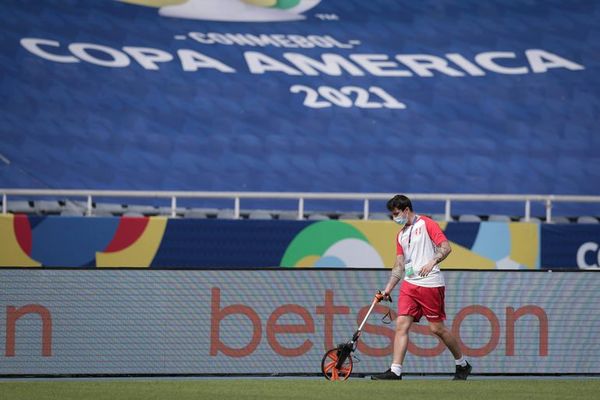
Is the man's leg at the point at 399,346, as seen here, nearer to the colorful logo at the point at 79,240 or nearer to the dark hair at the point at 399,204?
the dark hair at the point at 399,204

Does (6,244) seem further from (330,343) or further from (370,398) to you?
(370,398)

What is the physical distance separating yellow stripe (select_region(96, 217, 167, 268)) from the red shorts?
7.58 metres

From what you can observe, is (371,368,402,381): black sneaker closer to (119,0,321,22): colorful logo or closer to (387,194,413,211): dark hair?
(387,194,413,211): dark hair

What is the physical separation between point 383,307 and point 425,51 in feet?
35.1

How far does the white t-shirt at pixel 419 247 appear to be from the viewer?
1077cm

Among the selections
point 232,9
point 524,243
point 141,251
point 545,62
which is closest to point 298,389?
point 141,251

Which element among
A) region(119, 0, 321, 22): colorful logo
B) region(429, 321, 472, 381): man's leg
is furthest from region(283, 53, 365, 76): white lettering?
region(429, 321, 472, 381): man's leg

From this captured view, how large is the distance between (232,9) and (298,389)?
13286 millimetres

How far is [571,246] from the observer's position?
60.7 ft

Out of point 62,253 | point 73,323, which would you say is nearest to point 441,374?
point 73,323

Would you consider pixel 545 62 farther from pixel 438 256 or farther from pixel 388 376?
pixel 388 376

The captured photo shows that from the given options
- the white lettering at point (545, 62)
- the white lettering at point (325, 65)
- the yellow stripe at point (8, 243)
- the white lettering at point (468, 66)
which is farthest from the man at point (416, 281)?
the white lettering at point (545, 62)

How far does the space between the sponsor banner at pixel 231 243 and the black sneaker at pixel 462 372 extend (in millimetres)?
6699

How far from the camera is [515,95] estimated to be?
21906 mm
